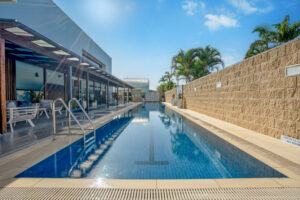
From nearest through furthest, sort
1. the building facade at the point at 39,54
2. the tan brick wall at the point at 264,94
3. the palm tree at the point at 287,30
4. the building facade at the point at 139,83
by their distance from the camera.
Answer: the tan brick wall at the point at 264,94
the building facade at the point at 39,54
the palm tree at the point at 287,30
the building facade at the point at 139,83

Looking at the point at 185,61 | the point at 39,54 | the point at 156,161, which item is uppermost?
the point at 185,61

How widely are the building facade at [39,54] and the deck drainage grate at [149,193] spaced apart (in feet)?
11.9

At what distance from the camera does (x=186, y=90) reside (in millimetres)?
13008

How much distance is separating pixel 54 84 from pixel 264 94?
1230 cm

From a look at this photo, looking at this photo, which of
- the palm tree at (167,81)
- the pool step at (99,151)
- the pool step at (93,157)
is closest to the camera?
the pool step at (93,157)

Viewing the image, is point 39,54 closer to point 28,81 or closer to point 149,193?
point 28,81

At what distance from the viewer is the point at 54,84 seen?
1112 centimetres

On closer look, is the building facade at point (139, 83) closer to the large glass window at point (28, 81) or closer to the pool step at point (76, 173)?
the large glass window at point (28, 81)

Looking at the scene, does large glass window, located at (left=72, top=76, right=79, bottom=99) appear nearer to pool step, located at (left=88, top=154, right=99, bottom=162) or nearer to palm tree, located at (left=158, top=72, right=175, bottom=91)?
pool step, located at (left=88, top=154, right=99, bottom=162)

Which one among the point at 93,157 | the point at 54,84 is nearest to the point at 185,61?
the point at 54,84

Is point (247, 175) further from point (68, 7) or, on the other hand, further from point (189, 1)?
point (68, 7)

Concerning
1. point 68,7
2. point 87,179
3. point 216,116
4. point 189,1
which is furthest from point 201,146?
point 68,7

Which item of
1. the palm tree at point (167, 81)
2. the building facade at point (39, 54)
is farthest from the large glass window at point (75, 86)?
the palm tree at point (167, 81)

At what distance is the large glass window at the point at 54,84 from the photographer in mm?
10494
